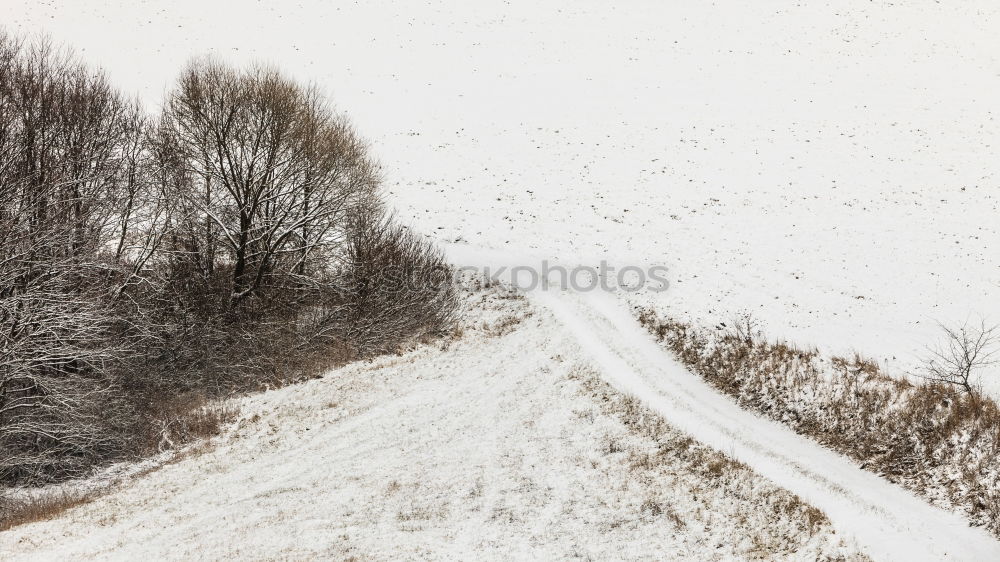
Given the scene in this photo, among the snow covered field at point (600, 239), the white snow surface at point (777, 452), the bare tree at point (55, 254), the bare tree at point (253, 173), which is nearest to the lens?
the white snow surface at point (777, 452)

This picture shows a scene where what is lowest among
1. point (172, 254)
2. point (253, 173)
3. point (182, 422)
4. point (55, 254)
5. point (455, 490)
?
point (455, 490)

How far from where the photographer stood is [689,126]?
48.9 meters

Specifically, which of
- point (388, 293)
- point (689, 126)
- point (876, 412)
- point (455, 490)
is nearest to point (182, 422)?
point (388, 293)

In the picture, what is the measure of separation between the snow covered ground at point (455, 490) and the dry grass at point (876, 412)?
221cm

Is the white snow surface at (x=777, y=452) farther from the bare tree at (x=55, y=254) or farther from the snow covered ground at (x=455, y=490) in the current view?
the bare tree at (x=55, y=254)

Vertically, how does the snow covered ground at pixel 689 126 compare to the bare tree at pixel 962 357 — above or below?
above

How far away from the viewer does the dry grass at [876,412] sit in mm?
13859

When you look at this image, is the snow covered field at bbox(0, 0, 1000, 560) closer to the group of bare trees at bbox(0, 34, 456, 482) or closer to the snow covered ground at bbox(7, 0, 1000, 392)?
the snow covered ground at bbox(7, 0, 1000, 392)

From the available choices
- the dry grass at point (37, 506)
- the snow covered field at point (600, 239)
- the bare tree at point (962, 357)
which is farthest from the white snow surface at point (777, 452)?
the dry grass at point (37, 506)

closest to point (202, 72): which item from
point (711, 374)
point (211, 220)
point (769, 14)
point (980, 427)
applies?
point (211, 220)

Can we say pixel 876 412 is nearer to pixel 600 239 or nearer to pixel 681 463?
pixel 681 463

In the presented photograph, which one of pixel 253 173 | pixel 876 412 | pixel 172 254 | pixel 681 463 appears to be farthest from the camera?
pixel 253 173

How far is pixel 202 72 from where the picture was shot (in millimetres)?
27125

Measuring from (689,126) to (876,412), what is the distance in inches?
1432
